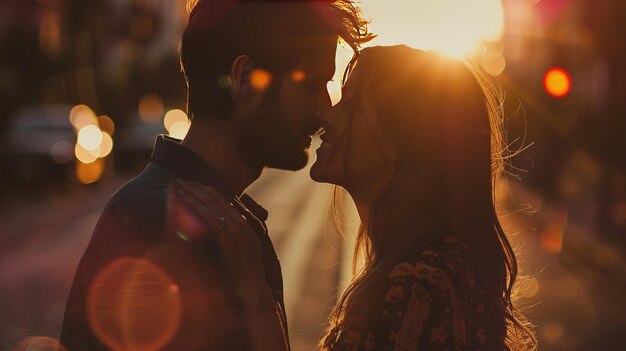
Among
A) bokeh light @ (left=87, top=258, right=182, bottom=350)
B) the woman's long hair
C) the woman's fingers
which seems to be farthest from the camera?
the woman's long hair

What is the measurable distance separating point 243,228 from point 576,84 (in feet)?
83.6

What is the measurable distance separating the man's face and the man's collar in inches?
7.2

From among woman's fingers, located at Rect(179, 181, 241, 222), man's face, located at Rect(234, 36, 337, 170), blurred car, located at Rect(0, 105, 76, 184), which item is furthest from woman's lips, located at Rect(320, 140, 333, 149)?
blurred car, located at Rect(0, 105, 76, 184)

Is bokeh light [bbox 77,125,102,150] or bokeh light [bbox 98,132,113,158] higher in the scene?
bokeh light [bbox 77,125,102,150]

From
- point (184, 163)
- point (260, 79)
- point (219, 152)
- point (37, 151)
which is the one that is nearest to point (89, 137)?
point (37, 151)

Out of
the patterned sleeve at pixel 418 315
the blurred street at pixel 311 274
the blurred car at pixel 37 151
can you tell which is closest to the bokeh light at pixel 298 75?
the patterned sleeve at pixel 418 315

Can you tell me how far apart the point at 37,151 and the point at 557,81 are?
14.3 metres

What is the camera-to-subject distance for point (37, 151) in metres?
28.8

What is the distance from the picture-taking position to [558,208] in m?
27.7

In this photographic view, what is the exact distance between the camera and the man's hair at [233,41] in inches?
135

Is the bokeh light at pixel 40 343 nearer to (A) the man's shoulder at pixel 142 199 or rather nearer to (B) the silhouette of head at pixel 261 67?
(B) the silhouette of head at pixel 261 67

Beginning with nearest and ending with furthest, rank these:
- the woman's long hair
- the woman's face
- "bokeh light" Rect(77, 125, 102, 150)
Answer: the woman's long hair → the woman's face → "bokeh light" Rect(77, 125, 102, 150)

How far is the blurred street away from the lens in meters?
10.7

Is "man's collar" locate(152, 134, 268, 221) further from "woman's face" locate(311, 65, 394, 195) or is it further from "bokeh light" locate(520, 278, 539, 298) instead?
"bokeh light" locate(520, 278, 539, 298)
